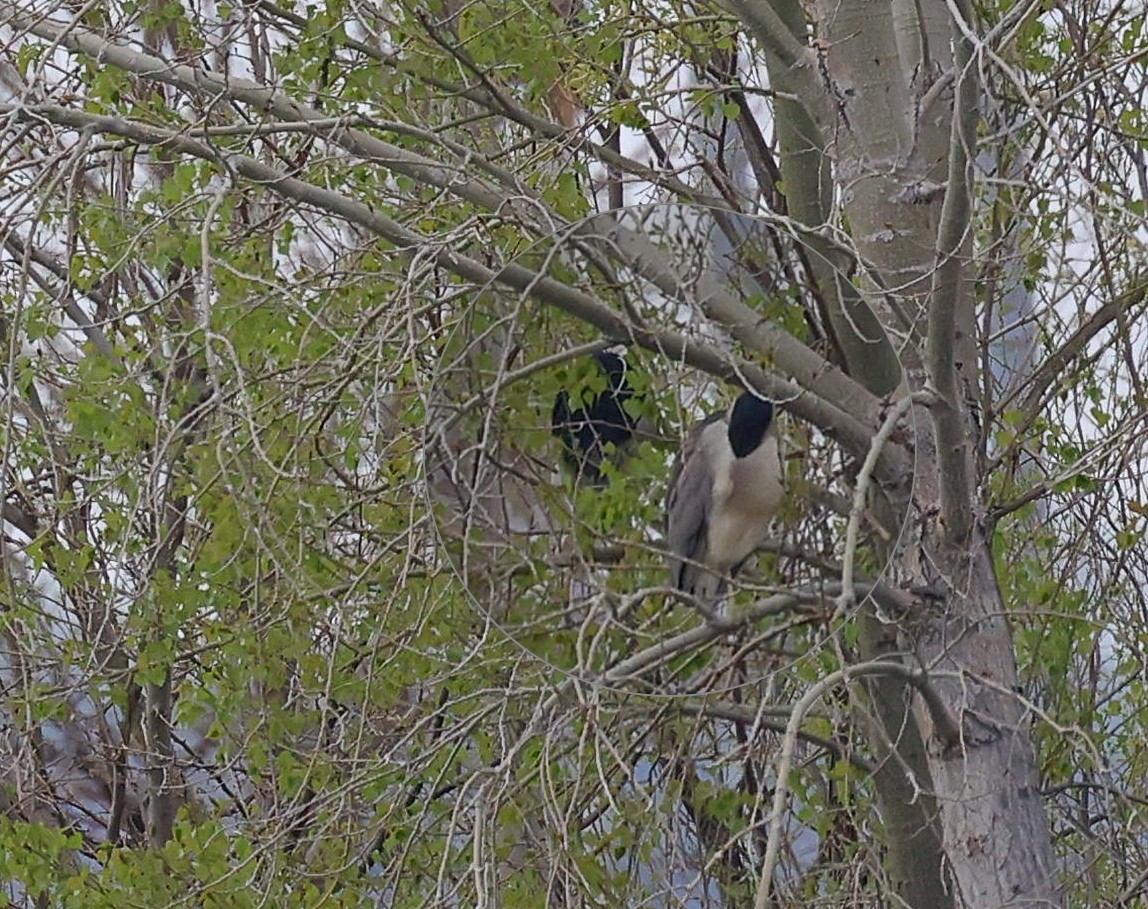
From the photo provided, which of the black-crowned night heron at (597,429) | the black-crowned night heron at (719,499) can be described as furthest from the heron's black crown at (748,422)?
the black-crowned night heron at (597,429)

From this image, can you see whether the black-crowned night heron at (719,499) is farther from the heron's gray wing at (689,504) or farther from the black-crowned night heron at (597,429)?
the black-crowned night heron at (597,429)

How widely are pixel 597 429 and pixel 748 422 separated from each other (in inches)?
9.3

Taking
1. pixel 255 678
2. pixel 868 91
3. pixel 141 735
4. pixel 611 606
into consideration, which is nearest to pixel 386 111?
pixel 868 91

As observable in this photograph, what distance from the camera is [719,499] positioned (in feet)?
8.61

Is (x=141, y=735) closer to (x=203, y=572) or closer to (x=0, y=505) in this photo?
(x=203, y=572)

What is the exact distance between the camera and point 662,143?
233 inches

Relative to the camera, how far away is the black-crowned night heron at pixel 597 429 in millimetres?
2713

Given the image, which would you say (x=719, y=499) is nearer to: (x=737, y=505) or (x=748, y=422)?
(x=737, y=505)

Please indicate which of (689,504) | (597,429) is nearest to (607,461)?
(597,429)

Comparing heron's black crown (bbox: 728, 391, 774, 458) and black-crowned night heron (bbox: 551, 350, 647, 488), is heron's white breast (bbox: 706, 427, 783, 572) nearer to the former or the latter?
heron's black crown (bbox: 728, 391, 774, 458)

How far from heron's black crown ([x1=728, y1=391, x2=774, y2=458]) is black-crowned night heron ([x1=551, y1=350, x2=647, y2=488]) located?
0.49ft

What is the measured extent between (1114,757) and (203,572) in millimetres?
2799

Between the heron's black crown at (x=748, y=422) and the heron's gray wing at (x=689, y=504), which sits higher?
the heron's black crown at (x=748, y=422)

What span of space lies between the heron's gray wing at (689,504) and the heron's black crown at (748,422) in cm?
5
